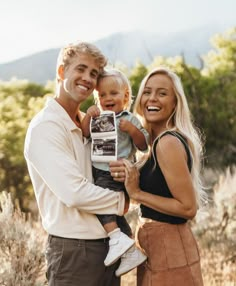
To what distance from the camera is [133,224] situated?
9.38 meters

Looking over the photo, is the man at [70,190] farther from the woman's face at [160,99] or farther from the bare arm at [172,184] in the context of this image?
the woman's face at [160,99]

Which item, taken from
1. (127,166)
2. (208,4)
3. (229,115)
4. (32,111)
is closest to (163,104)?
(127,166)

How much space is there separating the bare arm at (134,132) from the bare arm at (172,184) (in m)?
0.24

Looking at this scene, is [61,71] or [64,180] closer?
[64,180]

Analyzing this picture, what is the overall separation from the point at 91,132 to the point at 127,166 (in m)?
0.30

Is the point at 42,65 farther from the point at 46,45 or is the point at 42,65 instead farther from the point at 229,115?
the point at 229,115

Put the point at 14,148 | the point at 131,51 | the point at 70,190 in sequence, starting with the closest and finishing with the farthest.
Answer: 1. the point at 70,190
2. the point at 14,148
3. the point at 131,51

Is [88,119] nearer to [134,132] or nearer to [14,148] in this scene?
[134,132]

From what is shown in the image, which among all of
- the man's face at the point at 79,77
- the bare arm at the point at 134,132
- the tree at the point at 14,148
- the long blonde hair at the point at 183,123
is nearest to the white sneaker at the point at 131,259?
the long blonde hair at the point at 183,123

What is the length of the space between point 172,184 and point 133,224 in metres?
6.20

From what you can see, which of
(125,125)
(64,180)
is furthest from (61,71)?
(64,180)

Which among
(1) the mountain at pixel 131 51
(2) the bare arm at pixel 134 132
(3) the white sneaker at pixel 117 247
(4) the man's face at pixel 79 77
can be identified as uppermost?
(4) the man's face at pixel 79 77

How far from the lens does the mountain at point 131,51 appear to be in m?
84.4

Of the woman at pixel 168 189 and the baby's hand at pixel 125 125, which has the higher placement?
the baby's hand at pixel 125 125
